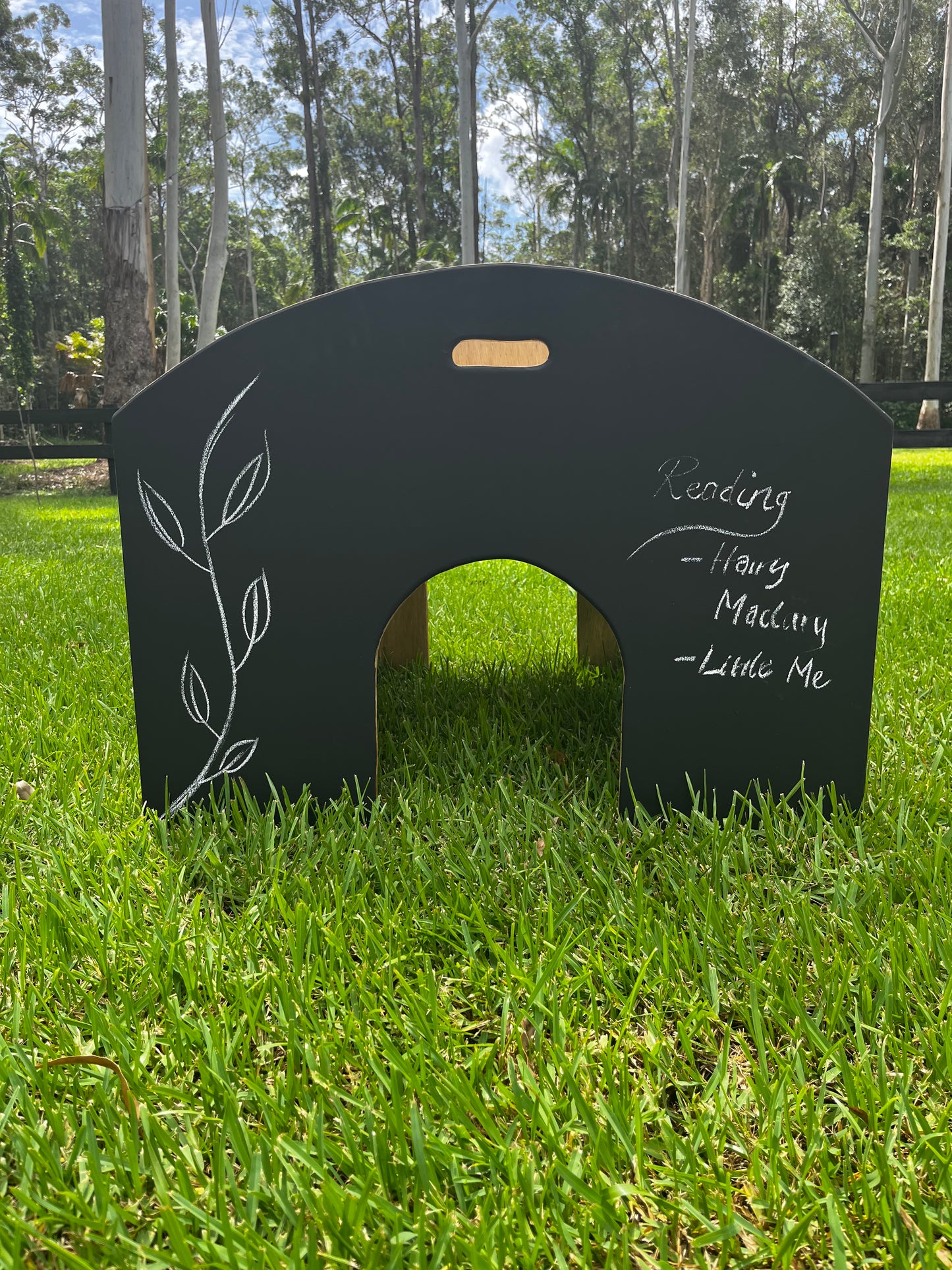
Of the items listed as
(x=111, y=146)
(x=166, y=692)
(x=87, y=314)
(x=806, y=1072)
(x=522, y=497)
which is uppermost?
(x=87, y=314)

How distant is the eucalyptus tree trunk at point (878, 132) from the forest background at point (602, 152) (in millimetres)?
4690

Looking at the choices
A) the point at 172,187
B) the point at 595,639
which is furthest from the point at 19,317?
the point at 595,639

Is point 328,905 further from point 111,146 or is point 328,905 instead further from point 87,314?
point 87,314

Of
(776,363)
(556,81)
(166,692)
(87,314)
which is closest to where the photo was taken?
(776,363)

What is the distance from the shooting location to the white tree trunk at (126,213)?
762cm

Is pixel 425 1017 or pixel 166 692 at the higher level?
pixel 166 692

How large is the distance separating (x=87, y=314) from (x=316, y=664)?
37.6 meters

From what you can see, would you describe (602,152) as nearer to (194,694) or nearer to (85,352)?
(85,352)

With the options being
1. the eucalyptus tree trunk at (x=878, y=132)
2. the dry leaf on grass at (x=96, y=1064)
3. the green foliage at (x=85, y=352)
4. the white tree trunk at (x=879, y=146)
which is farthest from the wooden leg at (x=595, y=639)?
the green foliage at (x=85, y=352)

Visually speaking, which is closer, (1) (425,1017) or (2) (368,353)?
(1) (425,1017)

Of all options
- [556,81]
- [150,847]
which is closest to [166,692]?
[150,847]

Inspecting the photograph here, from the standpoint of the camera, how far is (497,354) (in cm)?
165

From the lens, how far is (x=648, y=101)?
29875 millimetres

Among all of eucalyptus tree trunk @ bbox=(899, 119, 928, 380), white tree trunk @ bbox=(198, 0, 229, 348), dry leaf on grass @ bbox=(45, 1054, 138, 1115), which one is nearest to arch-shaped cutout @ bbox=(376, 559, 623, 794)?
dry leaf on grass @ bbox=(45, 1054, 138, 1115)
